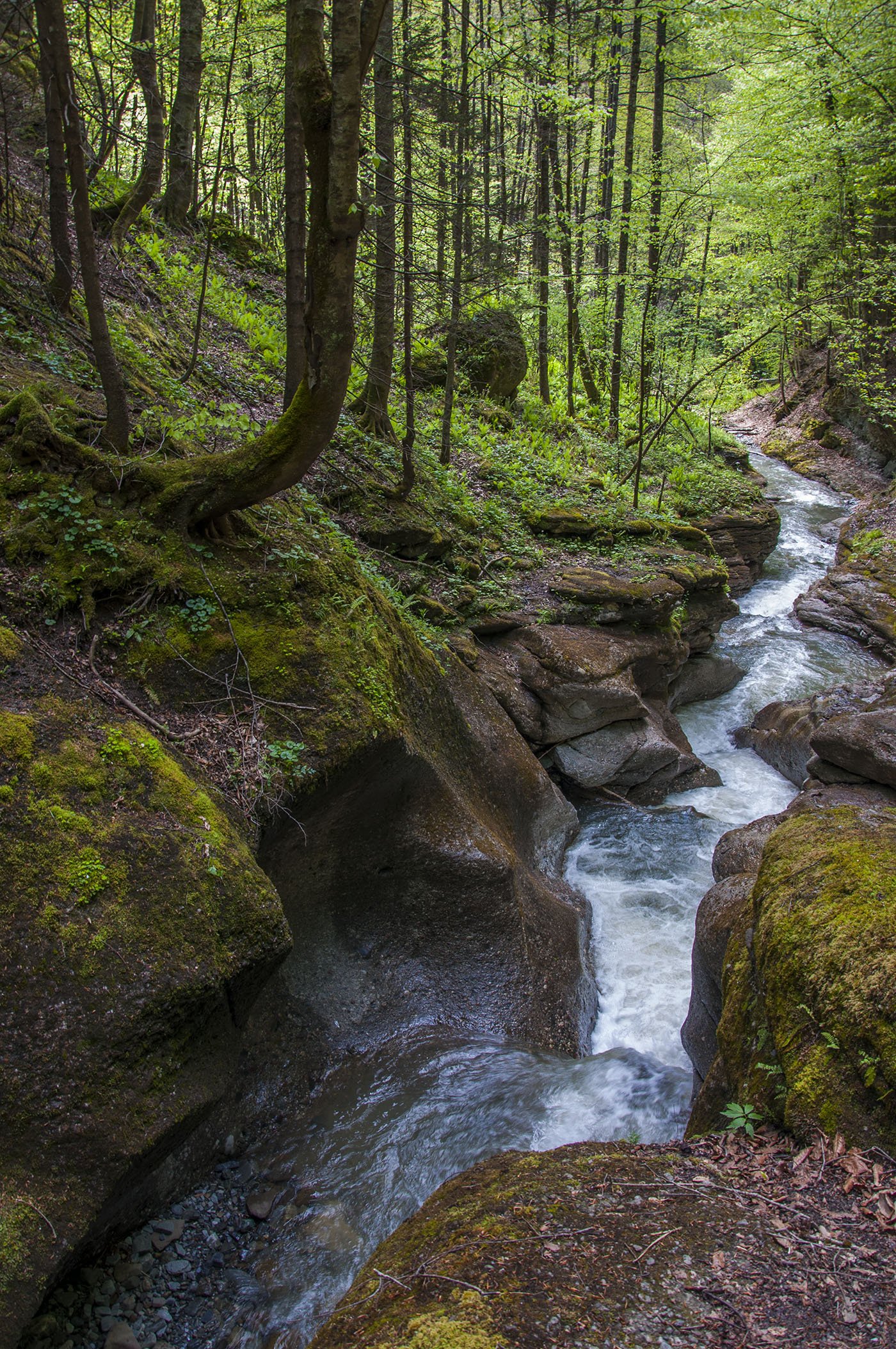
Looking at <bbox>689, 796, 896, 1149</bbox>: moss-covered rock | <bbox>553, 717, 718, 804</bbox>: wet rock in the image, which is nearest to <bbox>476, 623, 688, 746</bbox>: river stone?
<bbox>553, 717, 718, 804</bbox>: wet rock

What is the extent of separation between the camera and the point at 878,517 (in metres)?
18.6

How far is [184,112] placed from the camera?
12.4 metres

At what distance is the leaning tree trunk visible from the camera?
4.45m

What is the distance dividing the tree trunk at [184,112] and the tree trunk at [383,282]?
3.33 metres

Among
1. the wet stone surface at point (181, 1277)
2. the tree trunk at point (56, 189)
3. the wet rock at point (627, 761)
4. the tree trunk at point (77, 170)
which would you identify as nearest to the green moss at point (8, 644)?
the tree trunk at point (77, 170)

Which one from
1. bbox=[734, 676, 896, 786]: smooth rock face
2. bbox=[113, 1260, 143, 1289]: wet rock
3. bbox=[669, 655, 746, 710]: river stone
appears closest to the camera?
bbox=[113, 1260, 143, 1289]: wet rock

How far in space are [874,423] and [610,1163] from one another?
25.2 meters

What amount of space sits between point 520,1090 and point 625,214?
1547 centimetres

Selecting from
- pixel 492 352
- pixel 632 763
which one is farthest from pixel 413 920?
pixel 492 352

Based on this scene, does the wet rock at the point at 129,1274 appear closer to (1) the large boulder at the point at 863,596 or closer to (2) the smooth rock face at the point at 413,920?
(2) the smooth rock face at the point at 413,920

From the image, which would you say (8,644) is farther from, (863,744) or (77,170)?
(863,744)

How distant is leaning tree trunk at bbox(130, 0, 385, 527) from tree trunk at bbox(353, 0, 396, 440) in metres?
4.89

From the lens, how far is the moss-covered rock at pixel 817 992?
330cm

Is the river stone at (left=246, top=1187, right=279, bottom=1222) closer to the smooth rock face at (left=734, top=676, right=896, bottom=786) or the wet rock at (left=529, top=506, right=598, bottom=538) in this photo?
the smooth rock face at (left=734, top=676, right=896, bottom=786)
